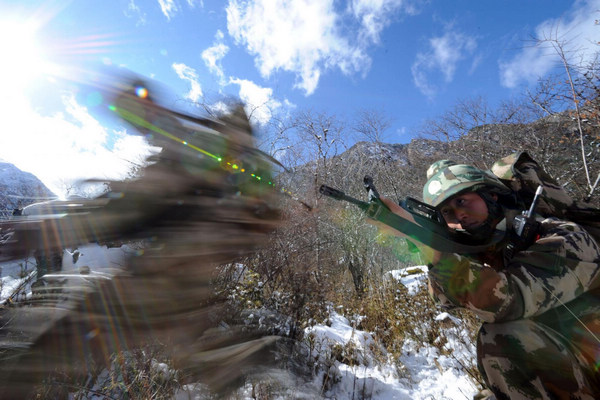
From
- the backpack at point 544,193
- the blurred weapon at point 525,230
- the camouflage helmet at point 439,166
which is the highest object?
the camouflage helmet at point 439,166

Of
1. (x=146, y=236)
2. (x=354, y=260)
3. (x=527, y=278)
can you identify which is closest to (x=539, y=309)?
(x=527, y=278)

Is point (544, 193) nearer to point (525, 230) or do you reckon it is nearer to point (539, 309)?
point (525, 230)

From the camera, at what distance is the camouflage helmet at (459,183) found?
206cm

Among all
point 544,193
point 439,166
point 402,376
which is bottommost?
point 402,376

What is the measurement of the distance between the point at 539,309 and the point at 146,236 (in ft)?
6.75

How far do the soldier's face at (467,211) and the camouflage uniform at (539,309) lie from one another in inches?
14.5

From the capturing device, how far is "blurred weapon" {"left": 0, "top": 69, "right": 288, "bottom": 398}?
63 cm

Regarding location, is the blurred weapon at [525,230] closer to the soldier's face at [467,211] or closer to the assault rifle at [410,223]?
the assault rifle at [410,223]

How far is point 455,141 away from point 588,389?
38.0ft

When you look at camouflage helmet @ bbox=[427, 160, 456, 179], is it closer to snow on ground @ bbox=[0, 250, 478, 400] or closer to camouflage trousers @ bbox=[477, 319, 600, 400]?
camouflage trousers @ bbox=[477, 319, 600, 400]

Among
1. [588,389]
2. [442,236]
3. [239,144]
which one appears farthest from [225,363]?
[588,389]

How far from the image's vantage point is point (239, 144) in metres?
0.78

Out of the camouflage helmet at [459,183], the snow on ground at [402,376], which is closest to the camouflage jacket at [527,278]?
the camouflage helmet at [459,183]

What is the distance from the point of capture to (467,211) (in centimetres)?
208
